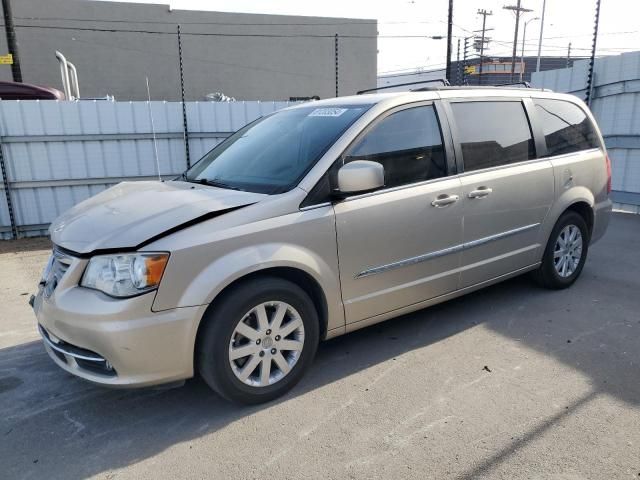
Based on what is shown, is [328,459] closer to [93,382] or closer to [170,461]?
[170,461]

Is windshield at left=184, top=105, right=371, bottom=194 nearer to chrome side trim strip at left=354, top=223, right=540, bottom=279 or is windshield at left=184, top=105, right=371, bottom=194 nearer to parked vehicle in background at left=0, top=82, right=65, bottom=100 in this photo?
chrome side trim strip at left=354, top=223, right=540, bottom=279

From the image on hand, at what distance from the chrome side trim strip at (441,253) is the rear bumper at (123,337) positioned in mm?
1207

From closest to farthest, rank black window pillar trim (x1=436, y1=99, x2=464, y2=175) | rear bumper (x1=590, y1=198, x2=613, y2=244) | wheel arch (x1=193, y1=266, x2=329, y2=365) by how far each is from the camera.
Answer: wheel arch (x1=193, y1=266, x2=329, y2=365) → black window pillar trim (x1=436, y1=99, x2=464, y2=175) → rear bumper (x1=590, y1=198, x2=613, y2=244)

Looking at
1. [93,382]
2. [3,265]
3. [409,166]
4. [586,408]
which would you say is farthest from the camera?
[3,265]

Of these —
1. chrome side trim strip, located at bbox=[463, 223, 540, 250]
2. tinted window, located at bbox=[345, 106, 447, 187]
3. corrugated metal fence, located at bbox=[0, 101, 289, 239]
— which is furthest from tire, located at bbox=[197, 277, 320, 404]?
corrugated metal fence, located at bbox=[0, 101, 289, 239]

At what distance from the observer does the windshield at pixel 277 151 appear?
3.28 metres

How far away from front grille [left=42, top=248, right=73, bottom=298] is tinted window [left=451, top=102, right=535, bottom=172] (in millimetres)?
2855

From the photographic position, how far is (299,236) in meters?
3.01

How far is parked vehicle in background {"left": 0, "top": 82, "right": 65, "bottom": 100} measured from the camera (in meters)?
10.1

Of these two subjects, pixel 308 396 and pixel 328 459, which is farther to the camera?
pixel 308 396

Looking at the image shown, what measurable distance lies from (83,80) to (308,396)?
87.6 ft

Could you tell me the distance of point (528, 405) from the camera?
296 centimetres

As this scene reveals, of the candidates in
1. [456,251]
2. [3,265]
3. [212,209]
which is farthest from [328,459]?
[3,265]

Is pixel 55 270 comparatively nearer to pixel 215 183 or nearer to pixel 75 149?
pixel 215 183
